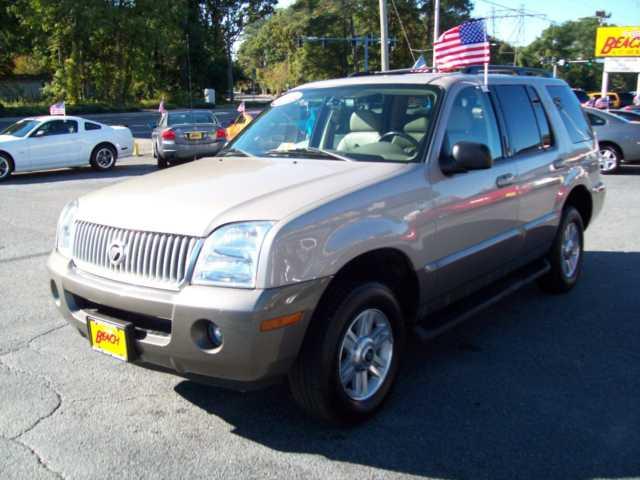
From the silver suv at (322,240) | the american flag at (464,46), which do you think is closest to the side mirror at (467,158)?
the silver suv at (322,240)

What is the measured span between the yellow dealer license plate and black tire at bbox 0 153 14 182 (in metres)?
13.5

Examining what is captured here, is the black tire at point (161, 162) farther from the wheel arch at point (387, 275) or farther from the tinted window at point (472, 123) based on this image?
the wheel arch at point (387, 275)

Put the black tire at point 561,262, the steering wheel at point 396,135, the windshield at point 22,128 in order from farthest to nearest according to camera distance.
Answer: the windshield at point 22,128 → the black tire at point 561,262 → the steering wheel at point 396,135

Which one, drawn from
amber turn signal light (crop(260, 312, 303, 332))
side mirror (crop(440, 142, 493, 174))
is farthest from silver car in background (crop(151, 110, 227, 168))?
amber turn signal light (crop(260, 312, 303, 332))

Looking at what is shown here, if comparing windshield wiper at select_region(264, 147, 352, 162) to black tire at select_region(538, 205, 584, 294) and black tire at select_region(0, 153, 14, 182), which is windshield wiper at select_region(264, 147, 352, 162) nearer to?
black tire at select_region(538, 205, 584, 294)

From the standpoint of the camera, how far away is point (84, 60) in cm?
5388

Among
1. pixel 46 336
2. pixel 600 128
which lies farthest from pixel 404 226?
pixel 600 128

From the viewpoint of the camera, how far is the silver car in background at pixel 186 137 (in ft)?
55.6

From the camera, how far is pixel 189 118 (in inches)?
697

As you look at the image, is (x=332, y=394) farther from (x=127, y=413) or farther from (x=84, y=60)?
(x=84, y=60)

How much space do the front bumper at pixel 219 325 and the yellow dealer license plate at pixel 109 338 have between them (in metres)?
0.06

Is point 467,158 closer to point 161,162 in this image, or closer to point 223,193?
point 223,193

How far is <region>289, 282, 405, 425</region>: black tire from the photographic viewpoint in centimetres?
322

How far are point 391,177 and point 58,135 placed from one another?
14485mm
